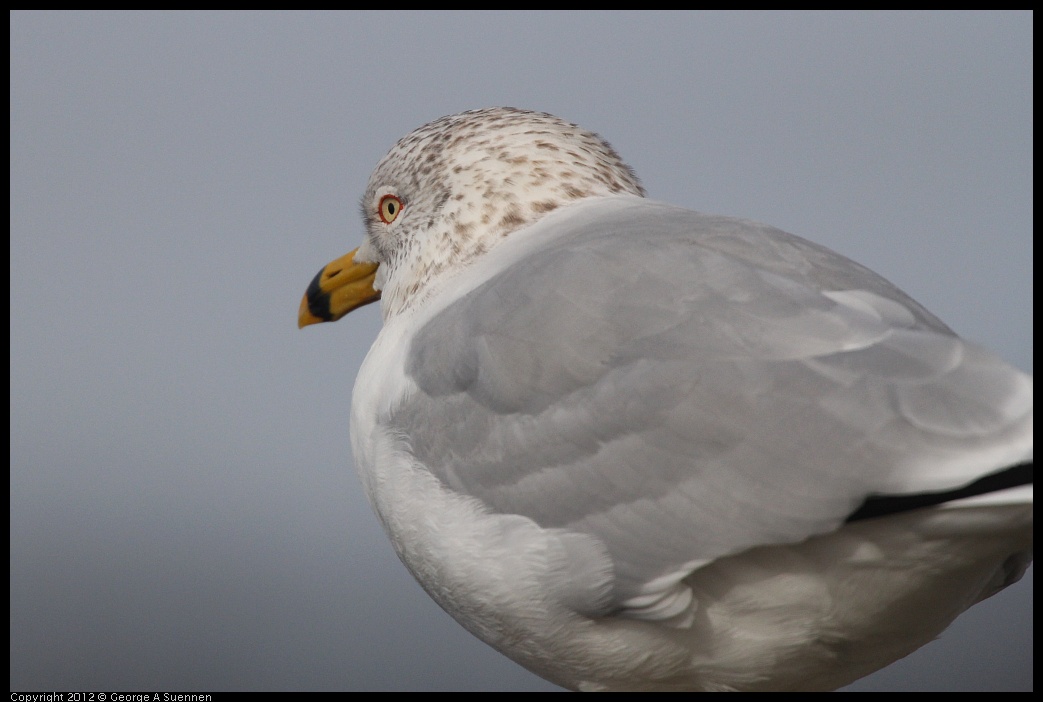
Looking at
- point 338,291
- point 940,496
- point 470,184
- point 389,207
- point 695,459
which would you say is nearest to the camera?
point 940,496

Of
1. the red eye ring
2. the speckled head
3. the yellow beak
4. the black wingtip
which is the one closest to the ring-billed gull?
the black wingtip

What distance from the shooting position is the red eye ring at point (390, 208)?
2295 millimetres

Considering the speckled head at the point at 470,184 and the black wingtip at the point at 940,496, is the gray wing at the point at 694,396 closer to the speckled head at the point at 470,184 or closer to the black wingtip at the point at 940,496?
the black wingtip at the point at 940,496

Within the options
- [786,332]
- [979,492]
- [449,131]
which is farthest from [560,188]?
[979,492]

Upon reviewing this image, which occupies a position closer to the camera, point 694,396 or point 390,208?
point 694,396

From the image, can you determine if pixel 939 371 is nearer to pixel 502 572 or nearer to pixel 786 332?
pixel 786 332

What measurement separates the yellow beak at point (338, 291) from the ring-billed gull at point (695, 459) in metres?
0.56

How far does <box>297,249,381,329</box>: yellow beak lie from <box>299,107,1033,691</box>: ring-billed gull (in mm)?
564

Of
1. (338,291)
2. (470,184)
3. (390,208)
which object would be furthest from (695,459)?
(338,291)

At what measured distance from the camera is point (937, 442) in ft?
4.14

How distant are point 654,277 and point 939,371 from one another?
0.43m

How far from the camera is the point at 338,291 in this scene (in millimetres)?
2496

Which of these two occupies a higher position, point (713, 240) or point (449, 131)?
point (449, 131)

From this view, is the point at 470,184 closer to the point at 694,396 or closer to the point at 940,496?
the point at 694,396
